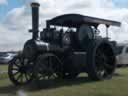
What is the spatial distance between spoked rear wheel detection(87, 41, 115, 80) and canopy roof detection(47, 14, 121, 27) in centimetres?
95

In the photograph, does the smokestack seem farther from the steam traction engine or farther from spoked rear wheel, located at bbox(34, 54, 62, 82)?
spoked rear wheel, located at bbox(34, 54, 62, 82)

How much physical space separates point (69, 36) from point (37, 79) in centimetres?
284

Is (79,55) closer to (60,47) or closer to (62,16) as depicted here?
(60,47)

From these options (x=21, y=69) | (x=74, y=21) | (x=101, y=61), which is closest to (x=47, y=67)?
(x=21, y=69)

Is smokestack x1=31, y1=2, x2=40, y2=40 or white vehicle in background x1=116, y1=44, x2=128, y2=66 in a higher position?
smokestack x1=31, y1=2, x2=40, y2=40

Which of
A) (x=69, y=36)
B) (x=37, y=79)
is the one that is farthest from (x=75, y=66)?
(x=37, y=79)

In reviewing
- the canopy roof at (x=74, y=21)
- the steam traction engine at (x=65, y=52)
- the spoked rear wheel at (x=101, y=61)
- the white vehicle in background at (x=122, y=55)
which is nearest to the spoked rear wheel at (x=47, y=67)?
the steam traction engine at (x=65, y=52)

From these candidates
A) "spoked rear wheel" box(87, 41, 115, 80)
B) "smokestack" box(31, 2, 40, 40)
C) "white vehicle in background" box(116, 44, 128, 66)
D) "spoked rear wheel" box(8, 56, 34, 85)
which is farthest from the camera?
"white vehicle in background" box(116, 44, 128, 66)

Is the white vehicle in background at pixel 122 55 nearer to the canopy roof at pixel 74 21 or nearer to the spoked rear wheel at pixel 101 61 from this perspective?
the spoked rear wheel at pixel 101 61

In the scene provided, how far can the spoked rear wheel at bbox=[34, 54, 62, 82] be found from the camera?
Answer: 11773mm

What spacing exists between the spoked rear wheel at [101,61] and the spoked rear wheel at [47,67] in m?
1.31

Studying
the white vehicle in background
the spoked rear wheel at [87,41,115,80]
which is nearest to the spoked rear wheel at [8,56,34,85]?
the spoked rear wheel at [87,41,115,80]

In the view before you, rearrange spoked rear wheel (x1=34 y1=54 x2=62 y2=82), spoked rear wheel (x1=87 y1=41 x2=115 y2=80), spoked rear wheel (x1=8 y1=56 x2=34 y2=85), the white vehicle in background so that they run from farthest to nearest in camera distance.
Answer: the white vehicle in background, spoked rear wheel (x1=87 y1=41 x2=115 y2=80), spoked rear wheel (x1=8 y1=56 x2=34 y2=85), spoked rear wheel (x1=34 y1=54 x2=62 y2=82)

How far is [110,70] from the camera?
14703 mm
